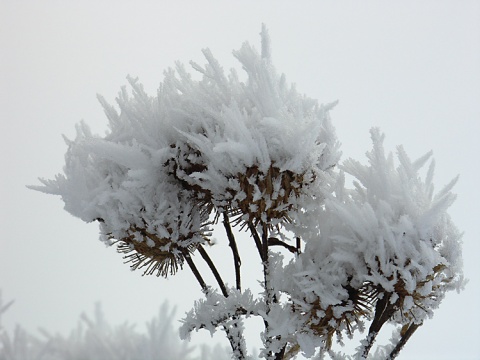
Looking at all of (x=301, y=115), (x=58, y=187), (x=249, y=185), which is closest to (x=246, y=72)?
(x=301, y=115)

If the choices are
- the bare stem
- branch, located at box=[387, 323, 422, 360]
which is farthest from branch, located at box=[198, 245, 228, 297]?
branch, located at box=[387, 323, 422, 360]

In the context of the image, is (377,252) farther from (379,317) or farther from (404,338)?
(404,338)

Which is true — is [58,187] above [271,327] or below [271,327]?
above

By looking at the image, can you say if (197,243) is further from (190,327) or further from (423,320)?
(423,320)

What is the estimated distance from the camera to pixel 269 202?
5.29ft


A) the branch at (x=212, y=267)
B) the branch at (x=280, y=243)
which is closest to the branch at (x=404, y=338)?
the branch at (x=280, y=243)

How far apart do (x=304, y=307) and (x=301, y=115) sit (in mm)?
524

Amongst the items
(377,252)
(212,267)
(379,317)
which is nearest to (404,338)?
(379,317)

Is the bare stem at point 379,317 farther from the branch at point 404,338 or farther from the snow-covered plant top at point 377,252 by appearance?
the branch at point 404,338

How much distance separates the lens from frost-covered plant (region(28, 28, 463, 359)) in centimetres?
160

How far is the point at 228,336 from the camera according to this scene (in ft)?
6.20

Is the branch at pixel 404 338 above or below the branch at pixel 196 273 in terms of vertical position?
below

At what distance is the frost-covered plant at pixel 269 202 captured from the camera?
1601 mm

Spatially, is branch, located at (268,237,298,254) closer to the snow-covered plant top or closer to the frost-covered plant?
the frost-covered plant
